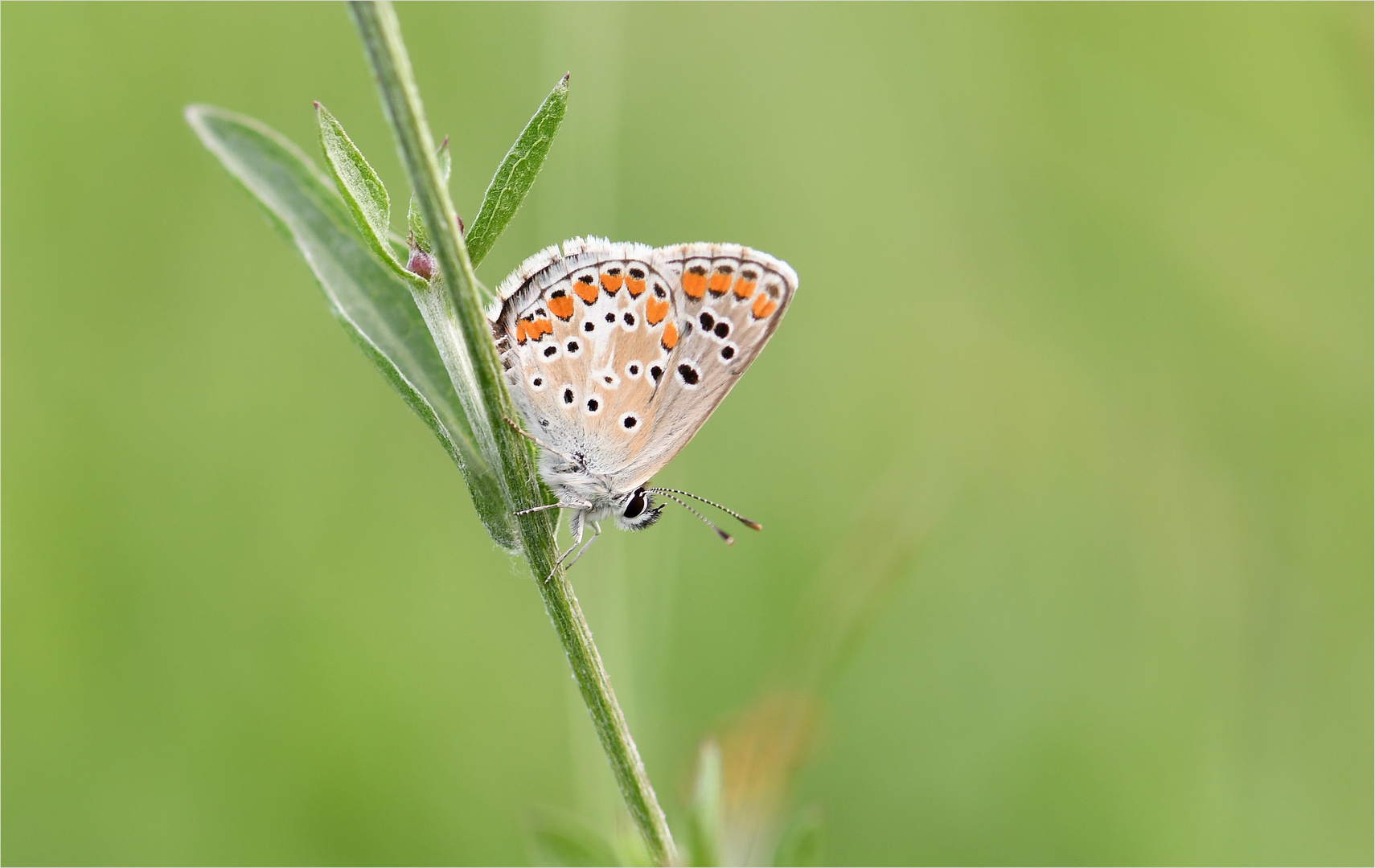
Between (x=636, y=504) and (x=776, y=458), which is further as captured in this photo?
(x=776, y=458)

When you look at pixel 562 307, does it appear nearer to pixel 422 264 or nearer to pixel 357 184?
pixel 422 264

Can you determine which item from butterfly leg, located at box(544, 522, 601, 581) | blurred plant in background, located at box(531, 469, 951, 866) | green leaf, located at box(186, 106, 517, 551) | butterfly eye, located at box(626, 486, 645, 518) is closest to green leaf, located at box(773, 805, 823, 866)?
blurred plant in background, located at box(531, 469, 951, 866)

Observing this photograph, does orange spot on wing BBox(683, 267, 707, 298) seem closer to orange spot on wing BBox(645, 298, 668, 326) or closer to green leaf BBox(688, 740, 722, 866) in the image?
orange spot on wing BBox(645, 298, 668, 326)

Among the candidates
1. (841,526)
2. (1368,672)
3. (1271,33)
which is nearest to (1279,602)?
(1368,672)

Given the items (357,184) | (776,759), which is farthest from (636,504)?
(357,184)

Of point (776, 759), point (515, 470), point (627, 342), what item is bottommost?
point (776, 759)

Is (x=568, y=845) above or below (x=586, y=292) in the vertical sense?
below

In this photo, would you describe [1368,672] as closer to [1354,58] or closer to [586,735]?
[1354,58]
